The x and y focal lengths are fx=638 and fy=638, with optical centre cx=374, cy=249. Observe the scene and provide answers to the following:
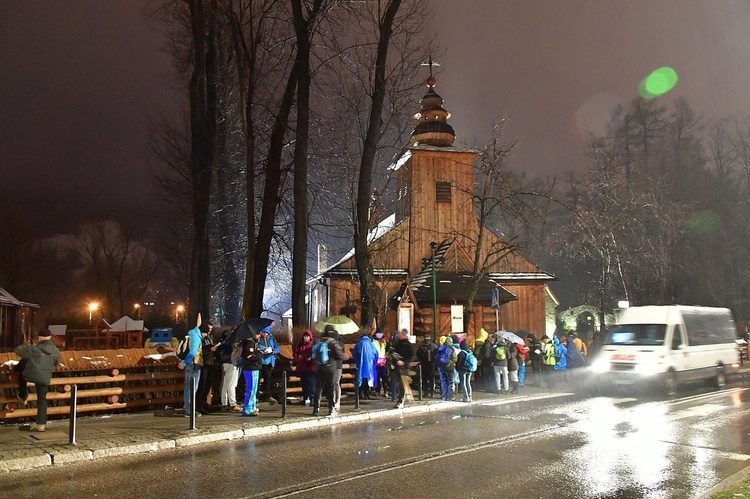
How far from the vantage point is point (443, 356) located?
53.5 ft

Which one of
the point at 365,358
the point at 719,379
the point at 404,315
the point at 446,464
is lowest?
the point at 719,379

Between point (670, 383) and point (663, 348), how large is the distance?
0.96 metres

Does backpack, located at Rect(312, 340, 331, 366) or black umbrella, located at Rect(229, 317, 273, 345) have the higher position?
black umbrella, located at Rect(229, 317, 273, 345)

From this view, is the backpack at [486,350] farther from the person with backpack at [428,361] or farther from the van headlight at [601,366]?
the van headlight at [601,366]

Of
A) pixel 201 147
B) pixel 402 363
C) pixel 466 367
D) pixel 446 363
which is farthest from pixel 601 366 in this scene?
pixel 201 147

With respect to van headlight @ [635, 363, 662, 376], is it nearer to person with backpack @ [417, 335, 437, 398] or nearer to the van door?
the van door

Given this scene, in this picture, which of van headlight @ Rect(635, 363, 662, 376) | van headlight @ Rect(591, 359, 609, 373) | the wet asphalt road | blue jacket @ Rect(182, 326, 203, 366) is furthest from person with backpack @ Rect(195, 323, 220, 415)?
van headlight @ Rect(635, 363, 662, 376)

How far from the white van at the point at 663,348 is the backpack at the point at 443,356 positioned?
492 centimetres

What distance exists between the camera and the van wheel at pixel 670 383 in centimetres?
1747

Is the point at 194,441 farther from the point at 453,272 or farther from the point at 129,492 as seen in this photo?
the point at 453,272

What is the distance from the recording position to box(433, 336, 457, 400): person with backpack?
16.3 m

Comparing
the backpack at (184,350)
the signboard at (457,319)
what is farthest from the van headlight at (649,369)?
the backpack at (184,350)

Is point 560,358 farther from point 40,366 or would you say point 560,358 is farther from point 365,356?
point 40,366

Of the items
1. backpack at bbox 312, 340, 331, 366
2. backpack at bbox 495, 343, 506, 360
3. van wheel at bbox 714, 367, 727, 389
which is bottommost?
van wheel at bbox 714, 367, 727, 389
